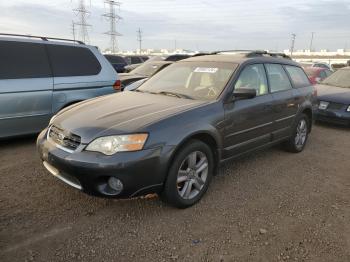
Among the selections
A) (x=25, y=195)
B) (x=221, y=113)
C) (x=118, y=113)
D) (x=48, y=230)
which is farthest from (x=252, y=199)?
(x=25, y=195)

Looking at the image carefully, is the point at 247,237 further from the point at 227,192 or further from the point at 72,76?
the point at 72,76

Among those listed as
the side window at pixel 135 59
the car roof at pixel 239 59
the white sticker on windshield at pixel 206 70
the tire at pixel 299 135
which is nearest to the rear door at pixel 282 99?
the car roof at pixel 239 59

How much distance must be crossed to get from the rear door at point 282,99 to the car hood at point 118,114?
1.55 metres

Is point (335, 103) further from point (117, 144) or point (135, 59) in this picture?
point (135, 59)

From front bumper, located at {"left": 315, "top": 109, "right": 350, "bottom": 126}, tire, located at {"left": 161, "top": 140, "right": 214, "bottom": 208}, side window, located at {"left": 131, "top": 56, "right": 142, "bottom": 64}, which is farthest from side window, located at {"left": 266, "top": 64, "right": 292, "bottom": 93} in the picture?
side window, located at {"left": 131, "top": 56, "right": 142, "bottom": 64}

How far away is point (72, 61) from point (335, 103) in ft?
20.0

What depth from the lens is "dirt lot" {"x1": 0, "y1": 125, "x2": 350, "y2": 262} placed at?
2775 millimetres

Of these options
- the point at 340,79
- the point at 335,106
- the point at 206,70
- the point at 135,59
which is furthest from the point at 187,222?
the point at 135,59

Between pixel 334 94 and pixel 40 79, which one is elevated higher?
pixel 40 79

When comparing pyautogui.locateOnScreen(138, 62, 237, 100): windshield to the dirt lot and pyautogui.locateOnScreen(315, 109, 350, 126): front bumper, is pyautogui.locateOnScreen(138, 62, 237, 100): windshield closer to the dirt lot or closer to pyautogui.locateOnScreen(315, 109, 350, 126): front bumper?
the dirt lot

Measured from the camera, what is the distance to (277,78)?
16.2ft

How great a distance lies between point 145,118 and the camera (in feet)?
10.6

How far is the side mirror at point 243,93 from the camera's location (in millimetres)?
3805

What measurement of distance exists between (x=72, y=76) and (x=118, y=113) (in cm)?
255
